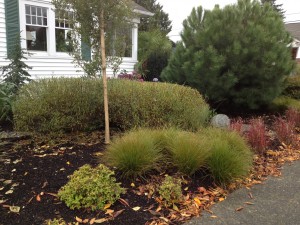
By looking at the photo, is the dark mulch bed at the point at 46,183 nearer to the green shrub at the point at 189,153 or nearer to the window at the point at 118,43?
the green shrub at the point at 189,153

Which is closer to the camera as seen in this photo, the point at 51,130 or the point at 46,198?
the point at 46,198

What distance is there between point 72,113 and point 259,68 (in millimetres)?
4354

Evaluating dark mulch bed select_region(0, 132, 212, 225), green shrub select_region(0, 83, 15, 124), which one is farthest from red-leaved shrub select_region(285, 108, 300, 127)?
green shrub select_region(0, 83, 15, 124)

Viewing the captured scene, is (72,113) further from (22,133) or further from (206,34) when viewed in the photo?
(206,34)

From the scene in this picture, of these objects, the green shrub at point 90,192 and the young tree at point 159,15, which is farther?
the young tree at point 159,15

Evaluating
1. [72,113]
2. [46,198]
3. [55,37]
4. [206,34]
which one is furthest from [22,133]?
[55,37]

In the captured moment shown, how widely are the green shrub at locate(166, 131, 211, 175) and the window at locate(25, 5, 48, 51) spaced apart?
7349 mm

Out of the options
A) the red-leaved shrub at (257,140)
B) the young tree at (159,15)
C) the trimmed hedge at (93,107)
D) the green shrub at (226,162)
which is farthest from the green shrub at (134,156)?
the young tree at (159,15)

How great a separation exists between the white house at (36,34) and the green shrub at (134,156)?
18.7 ft

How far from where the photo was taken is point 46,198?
2.74 m

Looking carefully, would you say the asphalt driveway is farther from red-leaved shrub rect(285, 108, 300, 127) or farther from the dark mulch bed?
red-leaved shrub rect(285, 108, 300, 127)

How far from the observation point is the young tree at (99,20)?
13.2 feet

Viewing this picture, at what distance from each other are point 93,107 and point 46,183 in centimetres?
188

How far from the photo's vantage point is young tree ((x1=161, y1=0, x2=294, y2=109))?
6.54 metres
